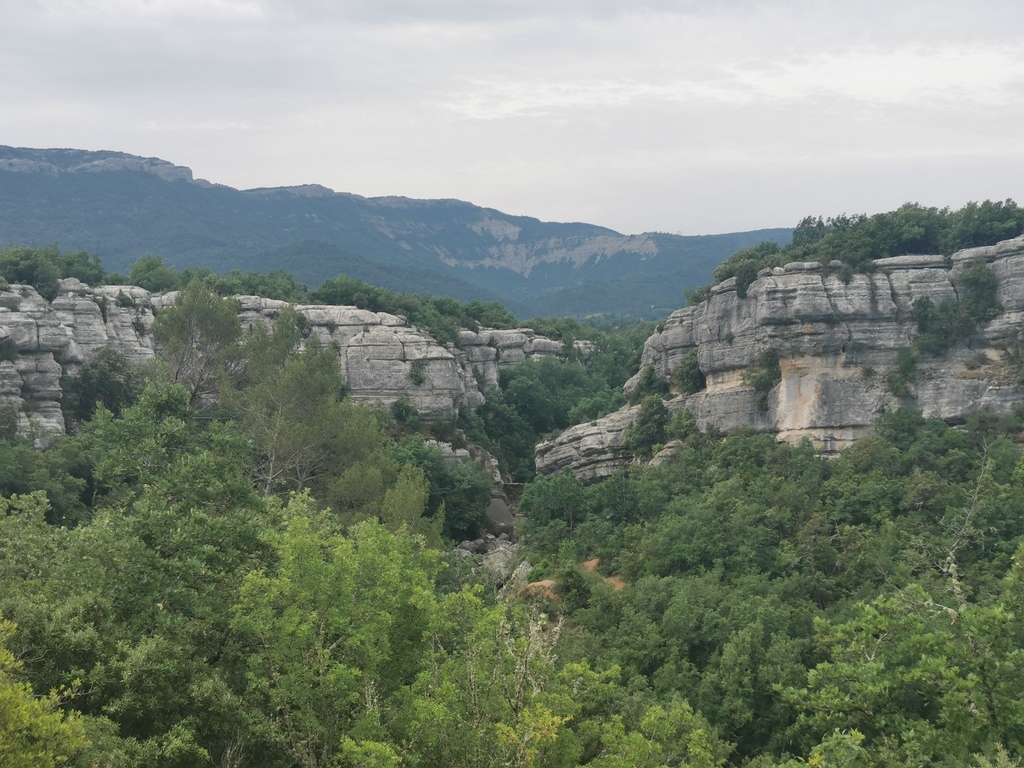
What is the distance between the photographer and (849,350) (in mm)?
37500

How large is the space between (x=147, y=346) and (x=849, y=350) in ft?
106

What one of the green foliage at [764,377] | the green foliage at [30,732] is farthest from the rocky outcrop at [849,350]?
the green foliage at [30,732]

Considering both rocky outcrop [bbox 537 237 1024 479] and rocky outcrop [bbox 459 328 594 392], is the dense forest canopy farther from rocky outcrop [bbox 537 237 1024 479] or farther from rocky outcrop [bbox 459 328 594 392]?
rocky outcrop [bbox 459 328 594 392]

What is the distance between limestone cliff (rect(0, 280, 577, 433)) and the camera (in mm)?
40969

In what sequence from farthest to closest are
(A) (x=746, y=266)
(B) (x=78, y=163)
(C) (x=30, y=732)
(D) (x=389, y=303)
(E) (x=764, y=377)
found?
(B) (x=78, y=163) < (D) (x=389, y=303) < (A) (x=746, y=266) < (E) (x=764, y=377) < (C) (x=30, y=732)

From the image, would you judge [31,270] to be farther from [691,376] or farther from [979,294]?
[979,294]

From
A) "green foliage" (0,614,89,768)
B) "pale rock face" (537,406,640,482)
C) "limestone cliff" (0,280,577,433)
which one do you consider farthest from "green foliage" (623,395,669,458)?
"green foliage" (0,614,89,768)

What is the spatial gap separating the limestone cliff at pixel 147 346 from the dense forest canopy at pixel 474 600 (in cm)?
383

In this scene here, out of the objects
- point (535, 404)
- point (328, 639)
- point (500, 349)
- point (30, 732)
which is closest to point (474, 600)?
point (328, 639)

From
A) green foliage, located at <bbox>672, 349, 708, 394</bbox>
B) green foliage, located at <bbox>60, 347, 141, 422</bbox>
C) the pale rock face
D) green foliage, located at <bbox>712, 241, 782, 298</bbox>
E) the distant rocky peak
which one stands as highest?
the distant rocky peak

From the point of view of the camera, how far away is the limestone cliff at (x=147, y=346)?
4097 centimetres

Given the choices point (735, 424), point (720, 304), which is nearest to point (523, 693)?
point (735, 424)

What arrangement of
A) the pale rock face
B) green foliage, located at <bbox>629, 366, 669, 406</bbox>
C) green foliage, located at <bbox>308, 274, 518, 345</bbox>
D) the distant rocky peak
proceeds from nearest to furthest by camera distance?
the pale rock face, green foliage, located at <bbox>629, 366, 669, 406</bbox>, green foliage, located at <bbox>308, 274, 518, 345</bbox>, the distant rocky peak

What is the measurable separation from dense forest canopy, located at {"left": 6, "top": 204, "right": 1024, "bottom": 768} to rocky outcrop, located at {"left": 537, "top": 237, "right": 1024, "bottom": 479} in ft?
3.49
